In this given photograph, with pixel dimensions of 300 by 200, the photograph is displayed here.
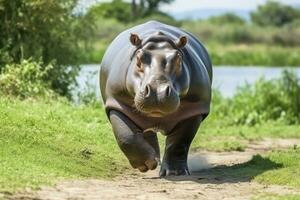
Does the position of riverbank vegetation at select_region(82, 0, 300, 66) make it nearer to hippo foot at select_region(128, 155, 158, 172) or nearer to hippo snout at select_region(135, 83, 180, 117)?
hippo foot at select_region(128, 155, 158, 172)

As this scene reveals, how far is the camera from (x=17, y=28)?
46.7 ft

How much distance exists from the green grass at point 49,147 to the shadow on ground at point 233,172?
2.64 ft

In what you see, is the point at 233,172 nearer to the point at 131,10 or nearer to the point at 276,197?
the point at 276,197

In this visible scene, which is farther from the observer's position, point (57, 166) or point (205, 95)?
point (205, 95)

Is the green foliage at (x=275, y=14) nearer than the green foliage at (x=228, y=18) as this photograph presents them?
Yes

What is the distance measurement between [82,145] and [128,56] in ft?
4.99

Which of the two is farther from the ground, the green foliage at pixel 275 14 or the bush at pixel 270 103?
the green foliage at pixel 275 14

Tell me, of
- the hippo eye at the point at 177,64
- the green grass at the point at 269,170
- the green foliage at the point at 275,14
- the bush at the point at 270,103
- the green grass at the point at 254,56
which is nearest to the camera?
the hippo eye at the point at 177,64

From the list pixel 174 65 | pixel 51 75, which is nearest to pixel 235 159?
pixel 174 65

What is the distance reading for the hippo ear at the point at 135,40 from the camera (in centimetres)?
757

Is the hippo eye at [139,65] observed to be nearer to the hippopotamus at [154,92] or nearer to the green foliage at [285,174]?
the hippopotamus at [154,92]

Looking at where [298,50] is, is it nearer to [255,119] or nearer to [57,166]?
[255,119]

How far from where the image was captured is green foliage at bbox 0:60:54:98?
1241 cm

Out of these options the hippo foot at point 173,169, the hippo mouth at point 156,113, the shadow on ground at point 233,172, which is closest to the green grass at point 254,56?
the shadow on ground at point 233,172
